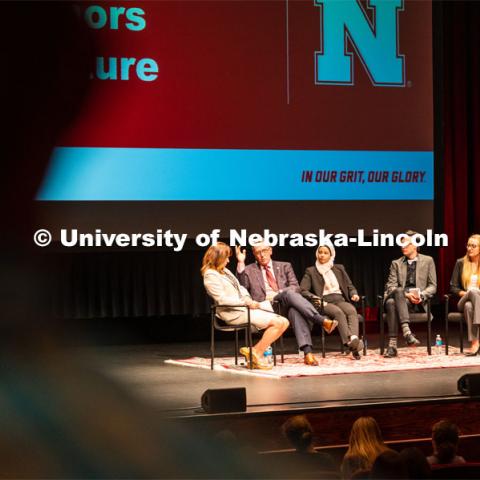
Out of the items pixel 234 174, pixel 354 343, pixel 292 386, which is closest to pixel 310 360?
pixel 354 343

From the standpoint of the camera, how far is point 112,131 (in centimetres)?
584

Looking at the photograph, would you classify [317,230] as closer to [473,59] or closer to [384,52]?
[384,52]

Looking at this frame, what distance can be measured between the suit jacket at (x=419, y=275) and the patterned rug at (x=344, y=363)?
44 centimetres

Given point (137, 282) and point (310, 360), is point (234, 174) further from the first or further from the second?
point (310, 360)

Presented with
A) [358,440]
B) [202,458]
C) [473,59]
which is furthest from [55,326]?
[473,59]

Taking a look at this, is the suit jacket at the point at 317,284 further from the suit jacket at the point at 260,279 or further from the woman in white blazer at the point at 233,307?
the woman in white blazer at the point at 233,307

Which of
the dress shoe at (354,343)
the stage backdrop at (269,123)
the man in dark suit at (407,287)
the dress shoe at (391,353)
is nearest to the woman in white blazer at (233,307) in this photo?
the dress shoe at (354,343)

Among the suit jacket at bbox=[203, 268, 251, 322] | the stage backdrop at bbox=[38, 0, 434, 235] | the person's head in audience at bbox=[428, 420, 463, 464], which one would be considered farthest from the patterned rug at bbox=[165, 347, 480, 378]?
the person's head in audience at bbox=[428, 420, 463, 464]

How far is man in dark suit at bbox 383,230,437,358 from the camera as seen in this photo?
5543 millimetres

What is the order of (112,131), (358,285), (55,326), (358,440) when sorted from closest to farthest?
(55,326) < (358,440) < (112,131) < (358,285)

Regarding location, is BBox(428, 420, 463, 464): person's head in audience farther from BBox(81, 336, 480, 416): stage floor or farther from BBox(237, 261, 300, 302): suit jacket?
BBox(237, 261, 300, 302): suit jacket

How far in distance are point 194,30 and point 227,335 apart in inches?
96.3

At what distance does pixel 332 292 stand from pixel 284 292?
477 mm

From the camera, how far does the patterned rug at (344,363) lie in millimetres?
4781
